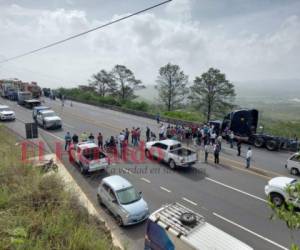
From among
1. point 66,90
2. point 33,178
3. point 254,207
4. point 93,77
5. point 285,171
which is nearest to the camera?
point 33,178

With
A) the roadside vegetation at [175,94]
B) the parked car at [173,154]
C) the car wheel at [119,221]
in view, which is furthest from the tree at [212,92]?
the car wheel at [119,221]

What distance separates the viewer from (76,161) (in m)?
18.7

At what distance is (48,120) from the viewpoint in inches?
1131

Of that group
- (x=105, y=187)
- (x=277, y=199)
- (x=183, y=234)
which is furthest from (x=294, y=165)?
(x=183, y=234)

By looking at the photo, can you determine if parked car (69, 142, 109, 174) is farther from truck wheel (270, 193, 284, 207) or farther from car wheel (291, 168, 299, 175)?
car wheel (291, 168, 299, 175)

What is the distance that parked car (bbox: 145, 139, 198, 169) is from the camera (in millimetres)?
17781

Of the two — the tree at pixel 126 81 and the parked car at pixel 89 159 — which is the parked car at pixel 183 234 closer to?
the parked car at pixel 89 159

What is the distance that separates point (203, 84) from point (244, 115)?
27.1m

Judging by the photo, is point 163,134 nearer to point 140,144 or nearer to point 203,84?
point 140,144

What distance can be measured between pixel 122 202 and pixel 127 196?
42cm

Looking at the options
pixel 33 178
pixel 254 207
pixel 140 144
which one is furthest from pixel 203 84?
pixel 33 178

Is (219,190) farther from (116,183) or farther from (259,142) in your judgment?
(259,142)

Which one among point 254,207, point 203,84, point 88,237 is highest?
point 203,84

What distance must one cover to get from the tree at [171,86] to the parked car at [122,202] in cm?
4499
